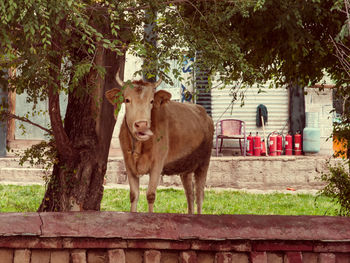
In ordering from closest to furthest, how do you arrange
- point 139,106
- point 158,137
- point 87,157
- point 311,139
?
point 139,106 < point 158,137 < point 87,157 < point 311,139

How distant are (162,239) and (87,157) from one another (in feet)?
8.41

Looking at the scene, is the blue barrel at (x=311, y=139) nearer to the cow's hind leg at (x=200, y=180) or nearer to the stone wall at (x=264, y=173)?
the stone wall at (x=264, y=173)

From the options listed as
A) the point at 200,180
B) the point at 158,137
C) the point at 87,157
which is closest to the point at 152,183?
the point at 158,137

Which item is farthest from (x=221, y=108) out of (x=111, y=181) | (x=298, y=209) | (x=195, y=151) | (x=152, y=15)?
(x=152, y=15)

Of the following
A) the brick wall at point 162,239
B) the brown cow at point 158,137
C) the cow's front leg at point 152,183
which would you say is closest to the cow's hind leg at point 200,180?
the brown cow at point 158,137

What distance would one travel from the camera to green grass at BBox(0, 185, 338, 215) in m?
9.94

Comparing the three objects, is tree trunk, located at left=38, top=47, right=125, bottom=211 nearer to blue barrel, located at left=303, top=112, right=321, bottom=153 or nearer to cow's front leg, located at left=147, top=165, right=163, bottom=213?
cow's front leg, located at left=147, top=165, right=163, bottom=213

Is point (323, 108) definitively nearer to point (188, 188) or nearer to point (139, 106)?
point (188, 188)

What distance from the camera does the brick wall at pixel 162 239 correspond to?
4676 mm

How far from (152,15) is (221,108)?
10227 mm

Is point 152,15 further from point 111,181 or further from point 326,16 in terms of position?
point 111,181

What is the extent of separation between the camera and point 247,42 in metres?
6.93

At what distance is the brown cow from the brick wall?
106cm

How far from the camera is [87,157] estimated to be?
22.9 ft
